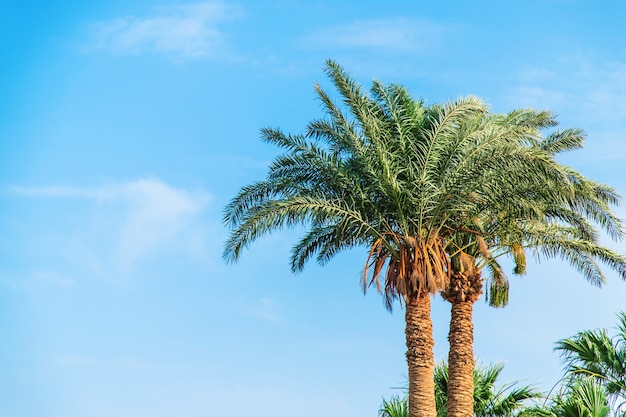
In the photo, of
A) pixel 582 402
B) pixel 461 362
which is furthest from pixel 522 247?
pixel 582 402

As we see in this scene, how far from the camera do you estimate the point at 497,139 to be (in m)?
25.6

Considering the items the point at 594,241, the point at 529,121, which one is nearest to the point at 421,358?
the point at 594,241

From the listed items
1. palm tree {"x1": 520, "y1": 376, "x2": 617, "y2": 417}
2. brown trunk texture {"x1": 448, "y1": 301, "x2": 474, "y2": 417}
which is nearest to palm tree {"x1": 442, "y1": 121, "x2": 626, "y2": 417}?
brown trunk texture {"x1": 448, "y1": 301, "x2": 474, "y2": 417}

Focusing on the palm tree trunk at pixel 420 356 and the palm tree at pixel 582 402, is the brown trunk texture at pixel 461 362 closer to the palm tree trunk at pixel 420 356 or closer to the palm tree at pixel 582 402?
the palm tree trunk at pixel 420 356

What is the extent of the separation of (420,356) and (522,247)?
5.31m

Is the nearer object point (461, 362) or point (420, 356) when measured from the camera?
point (420, 356)

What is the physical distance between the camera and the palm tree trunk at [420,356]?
25.5 meters

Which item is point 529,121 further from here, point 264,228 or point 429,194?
point 264,228

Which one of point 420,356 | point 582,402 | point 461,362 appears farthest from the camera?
point 461,362

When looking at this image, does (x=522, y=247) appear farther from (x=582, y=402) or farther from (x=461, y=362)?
(x=582, y=402)

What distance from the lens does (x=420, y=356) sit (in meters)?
25.9

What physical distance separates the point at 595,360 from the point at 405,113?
8807mm

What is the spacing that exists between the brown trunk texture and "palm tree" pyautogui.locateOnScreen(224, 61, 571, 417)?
6.25 feet

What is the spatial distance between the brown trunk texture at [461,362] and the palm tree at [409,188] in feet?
6.25
